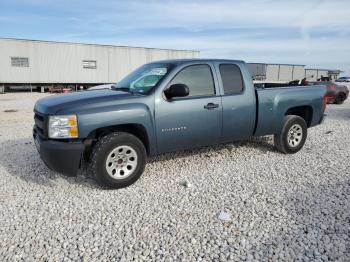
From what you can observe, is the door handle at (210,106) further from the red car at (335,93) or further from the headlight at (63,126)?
the red car at (335,93)

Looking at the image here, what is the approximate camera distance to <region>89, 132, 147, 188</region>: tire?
4.39m

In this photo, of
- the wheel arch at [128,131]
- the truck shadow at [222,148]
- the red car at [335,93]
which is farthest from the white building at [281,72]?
the wheel arch at [128,131]

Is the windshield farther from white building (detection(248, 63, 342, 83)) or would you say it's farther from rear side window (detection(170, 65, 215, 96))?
white building (detection(248, 63, 342, 83))

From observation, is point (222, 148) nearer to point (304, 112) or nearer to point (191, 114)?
point (304, 112)

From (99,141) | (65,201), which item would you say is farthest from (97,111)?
(65,201)

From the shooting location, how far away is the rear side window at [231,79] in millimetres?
5484

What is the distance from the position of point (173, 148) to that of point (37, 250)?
2500mm

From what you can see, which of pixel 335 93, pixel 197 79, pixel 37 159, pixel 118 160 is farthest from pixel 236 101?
pixel 335 93

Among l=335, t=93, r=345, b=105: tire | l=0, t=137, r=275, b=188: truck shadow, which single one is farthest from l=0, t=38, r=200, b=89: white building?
l=0, t=137, r=275, b=188: truck shadow

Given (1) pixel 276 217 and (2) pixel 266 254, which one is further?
(1) pixel 276 217

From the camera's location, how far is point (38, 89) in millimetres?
27734

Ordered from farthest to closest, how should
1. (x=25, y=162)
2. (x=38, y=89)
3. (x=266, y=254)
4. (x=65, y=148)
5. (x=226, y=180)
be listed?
1. (x=38, y=89)
2. (x=25, y=162)
3. (x=226, y=180)
4. (x=65, y=148)
5. (x=266, y=254)

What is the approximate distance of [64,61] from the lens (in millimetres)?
26578

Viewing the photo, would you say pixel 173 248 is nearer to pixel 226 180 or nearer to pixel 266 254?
pixel 266 254
